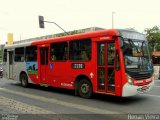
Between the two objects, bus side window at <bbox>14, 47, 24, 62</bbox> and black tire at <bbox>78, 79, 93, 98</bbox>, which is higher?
bus side window at <bbox>14, 47, 24, 62</bbox>

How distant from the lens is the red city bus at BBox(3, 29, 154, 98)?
10.5m

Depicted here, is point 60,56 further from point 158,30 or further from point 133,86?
point 158,30

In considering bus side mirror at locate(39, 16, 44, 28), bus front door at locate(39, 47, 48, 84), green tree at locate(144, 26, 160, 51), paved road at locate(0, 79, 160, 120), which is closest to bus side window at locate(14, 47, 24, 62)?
bus front door at locate(39, 47, 48, 84)

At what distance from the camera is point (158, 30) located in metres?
54.7

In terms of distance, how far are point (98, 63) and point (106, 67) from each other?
53 centimetres

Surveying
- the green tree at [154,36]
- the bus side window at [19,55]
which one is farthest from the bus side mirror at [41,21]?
the green tree at [154,36]

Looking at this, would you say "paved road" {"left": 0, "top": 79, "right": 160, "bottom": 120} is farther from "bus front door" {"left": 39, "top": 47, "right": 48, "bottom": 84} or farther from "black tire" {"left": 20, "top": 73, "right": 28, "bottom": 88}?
"black tire" {"left": 20, "top": 73, "right": 28, "bottom": 88}

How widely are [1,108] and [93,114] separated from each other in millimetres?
3153

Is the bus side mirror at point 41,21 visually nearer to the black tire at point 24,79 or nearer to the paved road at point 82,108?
the black tire at point 24,79

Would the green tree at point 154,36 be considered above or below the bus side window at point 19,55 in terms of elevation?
above

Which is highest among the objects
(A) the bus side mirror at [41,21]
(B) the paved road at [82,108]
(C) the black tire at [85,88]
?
(A) the bus side mirror at [41,21]

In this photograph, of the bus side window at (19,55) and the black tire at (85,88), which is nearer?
the black tire at (85,88)

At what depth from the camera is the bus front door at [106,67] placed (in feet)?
35.3

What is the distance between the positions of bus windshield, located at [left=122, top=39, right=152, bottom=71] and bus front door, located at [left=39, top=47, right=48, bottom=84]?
5386 mm
